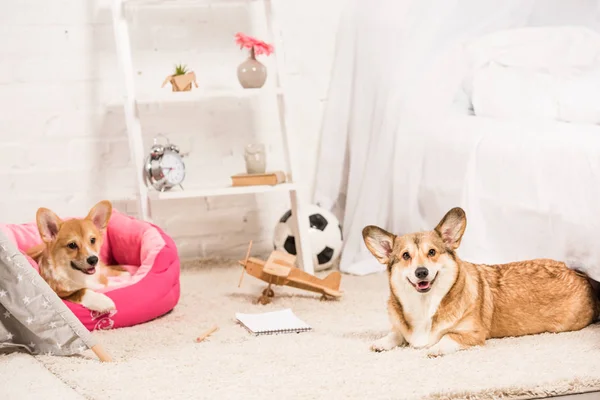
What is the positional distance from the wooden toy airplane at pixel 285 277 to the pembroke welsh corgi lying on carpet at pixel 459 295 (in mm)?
604

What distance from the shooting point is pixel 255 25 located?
10.7ft

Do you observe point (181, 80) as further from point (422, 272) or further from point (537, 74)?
point (422, 272)

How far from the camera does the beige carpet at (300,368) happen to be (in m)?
1.62

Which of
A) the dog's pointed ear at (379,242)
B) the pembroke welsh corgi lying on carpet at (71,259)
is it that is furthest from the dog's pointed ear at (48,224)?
the dog's pointed ear at (379,242)

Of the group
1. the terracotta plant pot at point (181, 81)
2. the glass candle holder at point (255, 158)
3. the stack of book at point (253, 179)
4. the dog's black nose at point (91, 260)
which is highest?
the terracotta plant pot at point (181, 81)

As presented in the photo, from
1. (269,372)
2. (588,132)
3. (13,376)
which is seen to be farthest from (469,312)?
(13,376)

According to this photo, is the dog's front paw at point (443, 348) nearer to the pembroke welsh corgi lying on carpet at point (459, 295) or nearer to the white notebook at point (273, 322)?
the pembroke welsh corgi lying on carpet at point (459, 295)

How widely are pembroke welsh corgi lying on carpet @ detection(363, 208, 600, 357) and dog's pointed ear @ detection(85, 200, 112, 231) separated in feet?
2.44

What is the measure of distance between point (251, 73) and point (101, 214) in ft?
2.94

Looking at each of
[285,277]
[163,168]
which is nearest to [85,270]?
[285,277]

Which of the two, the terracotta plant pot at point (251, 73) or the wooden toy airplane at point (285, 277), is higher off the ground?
the terracotta plant pot at point (251, 73)

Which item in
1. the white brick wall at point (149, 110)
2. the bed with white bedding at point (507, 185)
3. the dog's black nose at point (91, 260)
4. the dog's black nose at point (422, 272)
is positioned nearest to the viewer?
the dog's black nose at point (422, 272)

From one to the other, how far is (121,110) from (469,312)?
171 cm

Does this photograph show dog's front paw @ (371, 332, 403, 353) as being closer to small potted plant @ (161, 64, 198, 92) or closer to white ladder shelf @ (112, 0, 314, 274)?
white ladder shelf @ (112, 0, 314, 274)
